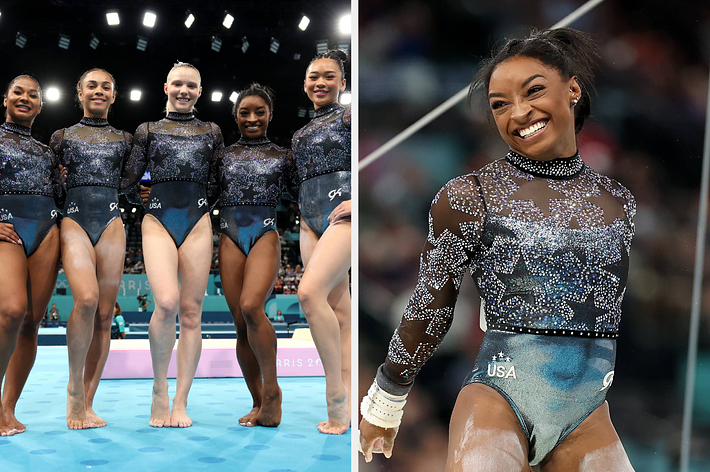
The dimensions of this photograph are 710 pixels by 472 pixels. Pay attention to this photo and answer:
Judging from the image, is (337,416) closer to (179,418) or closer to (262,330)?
(262,330)

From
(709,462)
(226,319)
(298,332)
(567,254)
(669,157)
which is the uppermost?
(669,157)

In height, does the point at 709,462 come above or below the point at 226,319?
above

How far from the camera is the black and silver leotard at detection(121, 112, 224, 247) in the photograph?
3.52 m

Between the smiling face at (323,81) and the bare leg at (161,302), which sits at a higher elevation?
the smiling face at (323,81)

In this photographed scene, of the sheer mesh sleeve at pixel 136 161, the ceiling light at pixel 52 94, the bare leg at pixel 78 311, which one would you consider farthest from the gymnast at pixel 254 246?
the ceiling light at pixel 52 94

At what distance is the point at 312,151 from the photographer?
3309mm

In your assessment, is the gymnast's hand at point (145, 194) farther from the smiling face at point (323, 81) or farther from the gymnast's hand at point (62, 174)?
the smiling face at point (323, 81)

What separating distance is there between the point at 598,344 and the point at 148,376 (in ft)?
14.6

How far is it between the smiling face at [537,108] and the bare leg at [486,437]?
2.17 ft

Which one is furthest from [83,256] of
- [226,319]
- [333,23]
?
[226,319]

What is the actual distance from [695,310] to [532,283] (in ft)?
2.45

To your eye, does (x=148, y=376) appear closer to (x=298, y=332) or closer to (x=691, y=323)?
(x=298, y=332)

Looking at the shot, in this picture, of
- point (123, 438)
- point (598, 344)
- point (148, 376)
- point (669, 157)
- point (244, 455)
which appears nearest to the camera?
point (598, 344)

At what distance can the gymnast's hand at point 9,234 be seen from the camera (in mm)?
3299
